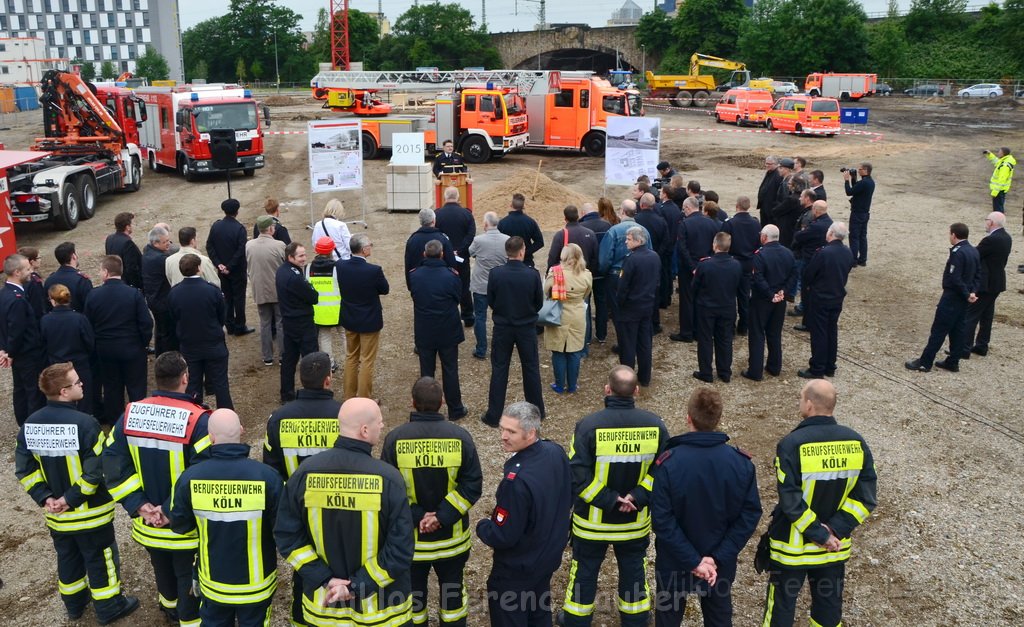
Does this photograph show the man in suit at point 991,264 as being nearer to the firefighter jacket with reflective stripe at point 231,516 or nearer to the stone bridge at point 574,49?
the firefighter jacket with reflective stripe at point 231,516

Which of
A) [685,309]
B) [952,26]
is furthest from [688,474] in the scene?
[952,26]

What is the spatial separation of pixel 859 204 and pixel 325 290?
9440mm

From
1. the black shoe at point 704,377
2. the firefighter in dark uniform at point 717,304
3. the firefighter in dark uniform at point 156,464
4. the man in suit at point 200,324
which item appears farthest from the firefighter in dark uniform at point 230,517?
the black shoe at point 704,377

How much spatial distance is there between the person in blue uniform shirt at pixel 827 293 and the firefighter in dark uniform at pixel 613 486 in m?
5.12

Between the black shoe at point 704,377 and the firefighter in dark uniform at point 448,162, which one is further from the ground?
the firefighter in dark uniform at point 448,162

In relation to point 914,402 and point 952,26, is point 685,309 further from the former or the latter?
point 952,26

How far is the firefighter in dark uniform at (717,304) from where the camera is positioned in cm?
887

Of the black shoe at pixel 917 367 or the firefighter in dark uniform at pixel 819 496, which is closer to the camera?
the firefighter in dark uniform at pixel 819 496

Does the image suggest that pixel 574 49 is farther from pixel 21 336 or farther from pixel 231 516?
pixel 231 516

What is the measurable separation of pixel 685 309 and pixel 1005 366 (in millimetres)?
3852

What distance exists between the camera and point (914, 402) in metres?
8.77

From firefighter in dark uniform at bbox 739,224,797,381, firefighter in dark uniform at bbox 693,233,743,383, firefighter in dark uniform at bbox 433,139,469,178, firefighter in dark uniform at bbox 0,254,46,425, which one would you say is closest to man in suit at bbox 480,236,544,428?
firefighter in dark uniform at bbox 693,233,743,383

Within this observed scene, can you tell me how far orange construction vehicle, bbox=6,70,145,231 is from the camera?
1602 cm

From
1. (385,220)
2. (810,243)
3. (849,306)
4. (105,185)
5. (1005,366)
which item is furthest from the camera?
(105,185)
